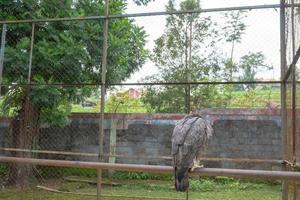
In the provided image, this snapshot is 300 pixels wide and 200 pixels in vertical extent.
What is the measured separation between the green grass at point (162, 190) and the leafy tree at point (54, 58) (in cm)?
61

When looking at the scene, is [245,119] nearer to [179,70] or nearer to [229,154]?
[229,154]

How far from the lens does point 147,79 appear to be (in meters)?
8.83

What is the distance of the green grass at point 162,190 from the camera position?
7.34 metres

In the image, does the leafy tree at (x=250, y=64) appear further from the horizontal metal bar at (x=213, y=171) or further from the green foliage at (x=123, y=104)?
the horizontal metal bar at (x=213, y=171)

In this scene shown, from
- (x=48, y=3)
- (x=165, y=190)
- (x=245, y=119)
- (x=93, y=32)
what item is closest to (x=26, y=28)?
(x=48, y=3)

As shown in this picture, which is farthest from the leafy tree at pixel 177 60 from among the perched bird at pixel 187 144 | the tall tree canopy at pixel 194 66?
the perched bird at pixel 187 144

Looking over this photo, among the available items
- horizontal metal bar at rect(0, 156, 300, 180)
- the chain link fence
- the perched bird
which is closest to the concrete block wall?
the chain link fence

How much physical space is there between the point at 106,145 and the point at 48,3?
122 inches

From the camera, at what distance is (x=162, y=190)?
8023mm

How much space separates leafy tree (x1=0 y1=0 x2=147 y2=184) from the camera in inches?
293

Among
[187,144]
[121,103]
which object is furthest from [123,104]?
[187,144]

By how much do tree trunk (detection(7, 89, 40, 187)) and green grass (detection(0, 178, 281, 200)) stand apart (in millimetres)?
298

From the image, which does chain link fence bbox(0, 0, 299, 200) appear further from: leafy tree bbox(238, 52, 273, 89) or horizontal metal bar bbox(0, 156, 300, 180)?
horizontal metal bar bbox(0, 156, 300, 180)

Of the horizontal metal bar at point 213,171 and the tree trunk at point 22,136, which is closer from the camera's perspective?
the horizontal metal bar at point 213,171
